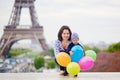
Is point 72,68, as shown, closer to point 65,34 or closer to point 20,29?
point 65,34

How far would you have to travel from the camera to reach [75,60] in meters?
6.97

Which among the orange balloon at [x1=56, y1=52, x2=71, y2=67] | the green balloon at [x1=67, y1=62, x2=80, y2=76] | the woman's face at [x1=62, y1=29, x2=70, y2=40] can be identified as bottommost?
the green balloon at [x1=67, y1=62, x2=80, y2=76]

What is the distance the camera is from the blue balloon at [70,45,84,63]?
6.77 metres

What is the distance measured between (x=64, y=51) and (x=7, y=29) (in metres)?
23.1

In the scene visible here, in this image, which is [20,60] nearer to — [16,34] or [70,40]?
[16,34]

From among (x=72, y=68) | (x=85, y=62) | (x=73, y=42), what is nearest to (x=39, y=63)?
(x=73, y=42)

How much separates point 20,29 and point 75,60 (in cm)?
2429

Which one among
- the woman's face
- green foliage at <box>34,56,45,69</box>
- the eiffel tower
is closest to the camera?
the woman's face

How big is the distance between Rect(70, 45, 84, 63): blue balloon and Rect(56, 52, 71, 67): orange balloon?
0.29ft

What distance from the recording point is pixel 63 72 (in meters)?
7.11

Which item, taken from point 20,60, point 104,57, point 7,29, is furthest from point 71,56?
point 20,60

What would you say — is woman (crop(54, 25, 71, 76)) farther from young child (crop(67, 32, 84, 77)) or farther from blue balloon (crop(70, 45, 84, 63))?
blue balloon (crop(70, 45, 84, 63))

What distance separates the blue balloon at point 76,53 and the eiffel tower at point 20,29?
22214 mm

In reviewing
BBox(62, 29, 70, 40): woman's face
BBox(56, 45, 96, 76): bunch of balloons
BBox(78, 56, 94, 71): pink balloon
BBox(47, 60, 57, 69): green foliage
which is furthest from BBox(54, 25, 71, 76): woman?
BBox(47, 60, 57, 69): green foliage
